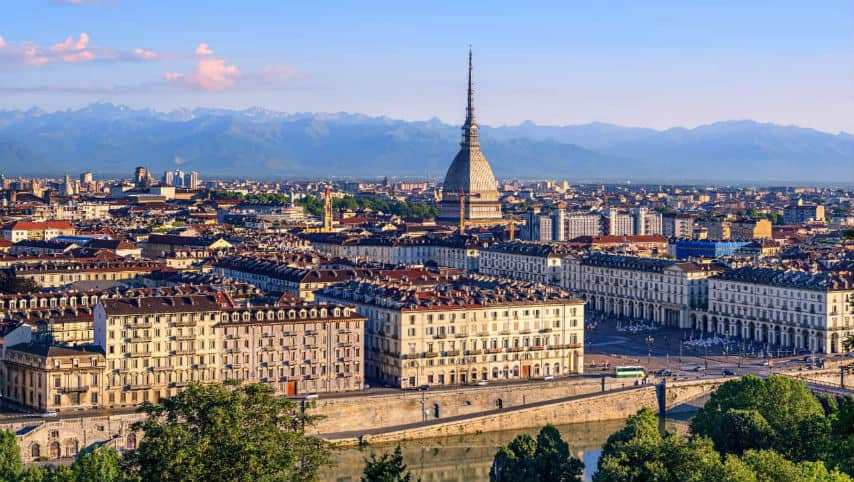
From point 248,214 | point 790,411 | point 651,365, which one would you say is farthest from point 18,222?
point 790,411

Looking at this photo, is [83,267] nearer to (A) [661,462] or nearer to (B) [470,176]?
(A) [661,462]

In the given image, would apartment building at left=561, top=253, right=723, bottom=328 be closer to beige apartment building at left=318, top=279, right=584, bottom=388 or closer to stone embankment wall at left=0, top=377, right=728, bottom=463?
beige apartment building at left=318, top=279, right=584, bottom=388

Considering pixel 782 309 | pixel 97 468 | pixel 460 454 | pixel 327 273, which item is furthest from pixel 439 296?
pixel 97 468

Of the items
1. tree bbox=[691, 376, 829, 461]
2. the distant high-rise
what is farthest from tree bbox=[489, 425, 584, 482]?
the distant high-rise

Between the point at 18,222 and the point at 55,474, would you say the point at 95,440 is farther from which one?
the point at 18,222

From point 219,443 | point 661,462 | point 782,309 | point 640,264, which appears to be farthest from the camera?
point 640,264
